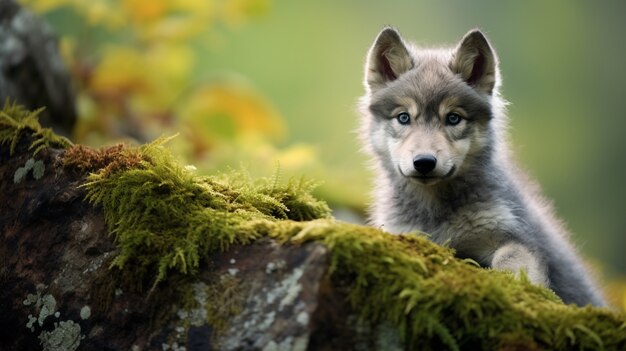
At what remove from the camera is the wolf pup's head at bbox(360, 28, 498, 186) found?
13.7 feet

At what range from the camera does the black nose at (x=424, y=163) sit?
13.3ft

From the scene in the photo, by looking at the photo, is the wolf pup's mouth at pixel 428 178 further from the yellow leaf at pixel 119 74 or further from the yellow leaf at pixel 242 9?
the yellow leaf at pixel 119 74

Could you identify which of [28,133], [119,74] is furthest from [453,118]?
[119,74]

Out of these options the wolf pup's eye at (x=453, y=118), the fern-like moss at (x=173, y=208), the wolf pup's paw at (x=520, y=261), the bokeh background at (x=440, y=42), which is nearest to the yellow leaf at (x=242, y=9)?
the bokeh background at (x=440, y=42)

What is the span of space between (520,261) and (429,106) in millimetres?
1066

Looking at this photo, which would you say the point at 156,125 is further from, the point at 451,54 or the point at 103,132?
the point at 451,54

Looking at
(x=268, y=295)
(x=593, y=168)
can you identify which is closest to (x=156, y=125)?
(x=268, y=295)

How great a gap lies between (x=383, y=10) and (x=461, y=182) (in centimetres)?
1445

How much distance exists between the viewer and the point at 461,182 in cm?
446

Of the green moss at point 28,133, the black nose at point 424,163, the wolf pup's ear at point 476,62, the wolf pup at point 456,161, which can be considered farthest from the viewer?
the wolf pup's ear at point 476,62

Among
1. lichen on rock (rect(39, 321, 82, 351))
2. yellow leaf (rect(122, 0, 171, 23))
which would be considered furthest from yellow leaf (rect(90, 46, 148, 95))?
lichen on rock (rect(39, 321, 82, 351))

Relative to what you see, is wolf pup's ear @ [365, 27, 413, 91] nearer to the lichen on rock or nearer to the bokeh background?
the lichen on rock

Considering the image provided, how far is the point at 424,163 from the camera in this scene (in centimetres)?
406

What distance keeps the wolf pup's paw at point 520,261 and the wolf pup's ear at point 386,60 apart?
138 cm
